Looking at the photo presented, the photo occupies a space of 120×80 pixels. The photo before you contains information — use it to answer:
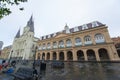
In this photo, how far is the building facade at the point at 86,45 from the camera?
2102 centimetres

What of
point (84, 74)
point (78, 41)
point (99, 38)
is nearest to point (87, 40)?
point (78, 41)

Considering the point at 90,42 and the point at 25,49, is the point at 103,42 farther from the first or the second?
the point at 25,49

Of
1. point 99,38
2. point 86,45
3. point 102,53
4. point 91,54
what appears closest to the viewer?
point 99,38

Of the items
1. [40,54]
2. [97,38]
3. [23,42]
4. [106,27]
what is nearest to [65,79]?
[97,38]

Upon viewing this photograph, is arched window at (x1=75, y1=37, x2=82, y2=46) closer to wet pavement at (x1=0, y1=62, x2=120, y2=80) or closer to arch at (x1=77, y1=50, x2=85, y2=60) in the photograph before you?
arch at (x1=77, y1=50, x2=85, y2=60)

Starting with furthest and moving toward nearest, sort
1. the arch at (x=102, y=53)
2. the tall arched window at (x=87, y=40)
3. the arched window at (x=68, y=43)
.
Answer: the arched window at (x=68, y=43) → the tall arched window at (x=87, y=40) → the arch at (x=102, y=53)

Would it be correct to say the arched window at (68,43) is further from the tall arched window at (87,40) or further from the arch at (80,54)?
the tall arched window at (87,40)

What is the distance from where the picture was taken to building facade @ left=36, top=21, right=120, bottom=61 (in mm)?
21016

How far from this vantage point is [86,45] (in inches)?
936

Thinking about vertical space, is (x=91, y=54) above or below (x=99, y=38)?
below

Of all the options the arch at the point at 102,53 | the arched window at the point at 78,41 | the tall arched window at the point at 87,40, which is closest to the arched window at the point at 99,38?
the tall arched window at the point at 87,40

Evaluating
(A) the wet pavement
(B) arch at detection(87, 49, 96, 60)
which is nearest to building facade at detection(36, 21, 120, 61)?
(B) arch at detection(87, 49, 96, 60)

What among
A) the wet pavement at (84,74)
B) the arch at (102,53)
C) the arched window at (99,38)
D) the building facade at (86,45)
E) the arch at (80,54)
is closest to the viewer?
the wet pavement at (84,74)

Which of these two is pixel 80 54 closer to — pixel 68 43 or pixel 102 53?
pixel 68 43
